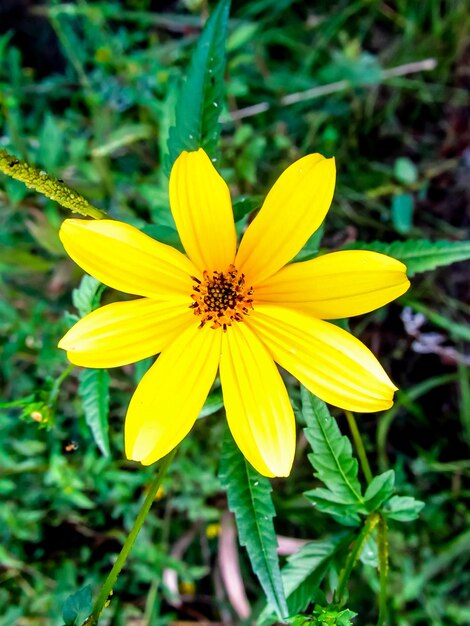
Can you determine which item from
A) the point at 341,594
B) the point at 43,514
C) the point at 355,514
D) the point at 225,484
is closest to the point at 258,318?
the point at 225,484

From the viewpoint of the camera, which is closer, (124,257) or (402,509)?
(124,257)

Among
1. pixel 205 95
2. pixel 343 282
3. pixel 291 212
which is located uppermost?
pixel 205 95

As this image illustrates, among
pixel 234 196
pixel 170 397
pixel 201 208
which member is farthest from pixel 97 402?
pixel 234 196

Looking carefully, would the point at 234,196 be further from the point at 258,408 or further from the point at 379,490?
the point at 379,490

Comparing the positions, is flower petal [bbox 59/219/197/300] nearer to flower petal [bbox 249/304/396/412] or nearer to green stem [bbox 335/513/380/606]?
flower petal [bbox 249/304/396/412]

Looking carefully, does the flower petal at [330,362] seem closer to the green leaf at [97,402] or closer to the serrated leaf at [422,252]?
the serrated leaf at [422,252]

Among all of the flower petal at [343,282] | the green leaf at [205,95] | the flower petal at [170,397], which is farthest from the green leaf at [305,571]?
the green leaf at [205,95]

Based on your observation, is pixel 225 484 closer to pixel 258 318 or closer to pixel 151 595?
pixel 258 318
